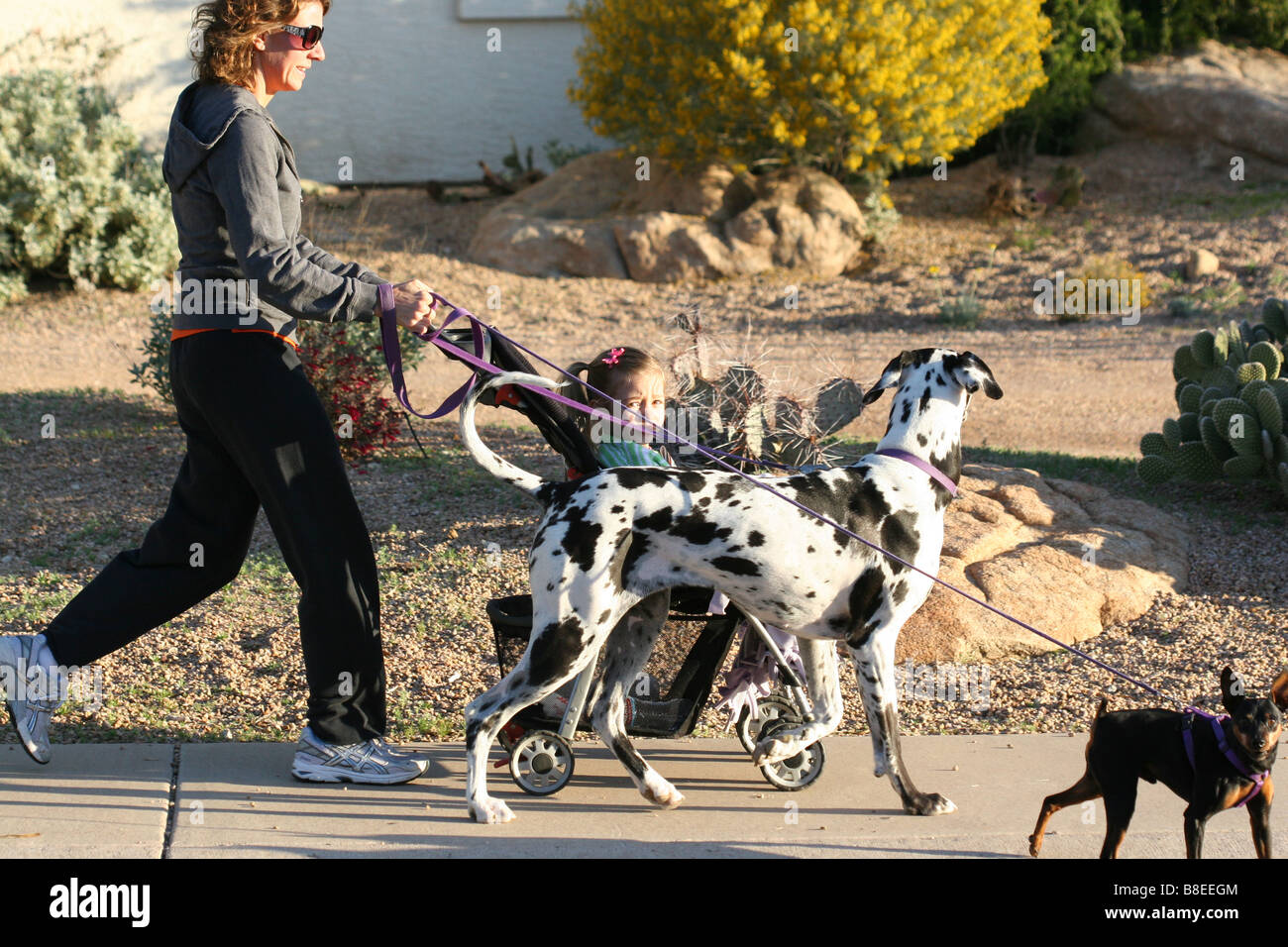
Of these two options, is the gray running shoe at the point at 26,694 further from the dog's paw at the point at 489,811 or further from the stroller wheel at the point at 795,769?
the stroller wheel at the point at 795,769

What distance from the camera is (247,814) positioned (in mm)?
3904

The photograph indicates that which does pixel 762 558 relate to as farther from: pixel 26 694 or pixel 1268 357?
pixel 1268 357

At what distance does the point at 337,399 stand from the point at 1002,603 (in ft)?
12.9

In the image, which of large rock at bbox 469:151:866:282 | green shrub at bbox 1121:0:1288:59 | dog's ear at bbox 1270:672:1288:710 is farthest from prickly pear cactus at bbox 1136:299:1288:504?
green shrub at bbox 1121:0:1288:59

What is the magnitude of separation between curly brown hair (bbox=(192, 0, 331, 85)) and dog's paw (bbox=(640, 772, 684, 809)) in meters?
2.38

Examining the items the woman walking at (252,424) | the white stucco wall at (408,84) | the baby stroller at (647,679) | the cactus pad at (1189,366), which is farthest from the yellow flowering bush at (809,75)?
the woman walking at (252,424)

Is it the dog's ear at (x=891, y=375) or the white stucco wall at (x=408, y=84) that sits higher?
the white stucco wall at (x=408, y=84)

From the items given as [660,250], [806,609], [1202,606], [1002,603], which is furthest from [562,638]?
[660,250]

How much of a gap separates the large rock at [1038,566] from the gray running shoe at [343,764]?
2.27 metres

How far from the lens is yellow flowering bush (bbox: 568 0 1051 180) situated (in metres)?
12.4

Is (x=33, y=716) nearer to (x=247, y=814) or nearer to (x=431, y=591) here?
(x=247, y=814)

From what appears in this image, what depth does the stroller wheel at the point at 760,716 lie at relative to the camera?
427 centimetres

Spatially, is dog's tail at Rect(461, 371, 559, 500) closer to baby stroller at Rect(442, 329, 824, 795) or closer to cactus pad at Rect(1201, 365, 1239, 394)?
baby stroller at Rect(442, 329, 824, 795)

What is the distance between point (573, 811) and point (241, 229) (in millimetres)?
1961
